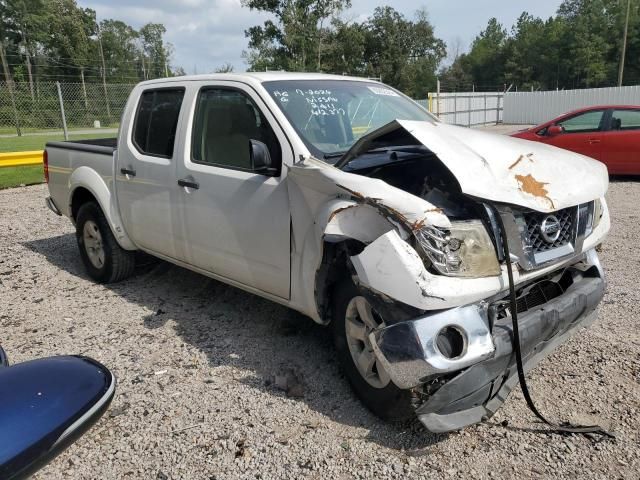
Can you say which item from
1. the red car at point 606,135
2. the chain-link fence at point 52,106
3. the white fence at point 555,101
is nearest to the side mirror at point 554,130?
the red car at point 606,135

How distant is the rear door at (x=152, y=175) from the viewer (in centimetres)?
437

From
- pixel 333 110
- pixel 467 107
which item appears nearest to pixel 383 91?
pixel 333 110

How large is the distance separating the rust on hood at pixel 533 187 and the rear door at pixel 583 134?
8434mm

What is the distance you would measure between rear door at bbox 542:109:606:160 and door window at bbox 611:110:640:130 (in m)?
0.20

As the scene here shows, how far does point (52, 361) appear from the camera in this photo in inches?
58.3

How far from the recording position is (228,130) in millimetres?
3980

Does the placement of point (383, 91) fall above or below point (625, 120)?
above

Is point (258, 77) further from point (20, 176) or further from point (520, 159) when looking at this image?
point (20, 176)

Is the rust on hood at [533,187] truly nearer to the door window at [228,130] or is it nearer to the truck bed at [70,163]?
the door window at [228,130]

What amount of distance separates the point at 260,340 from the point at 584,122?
9.02 meters

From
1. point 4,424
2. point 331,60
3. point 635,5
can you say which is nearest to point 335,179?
point 4,424

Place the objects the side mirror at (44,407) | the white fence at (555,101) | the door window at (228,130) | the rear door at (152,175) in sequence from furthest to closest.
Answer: the white fence at (555,101), the rear door at (152,175), the door window at (228,130), the side mirror at (44,407)

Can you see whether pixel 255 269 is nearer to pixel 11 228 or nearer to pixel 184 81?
pixel 184 81

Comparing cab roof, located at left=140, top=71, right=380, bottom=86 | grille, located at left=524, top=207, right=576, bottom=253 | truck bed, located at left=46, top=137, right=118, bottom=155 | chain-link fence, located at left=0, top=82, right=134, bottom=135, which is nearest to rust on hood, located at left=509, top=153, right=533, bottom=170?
grille, located at left=524, top=207, right=576, bottom=253
